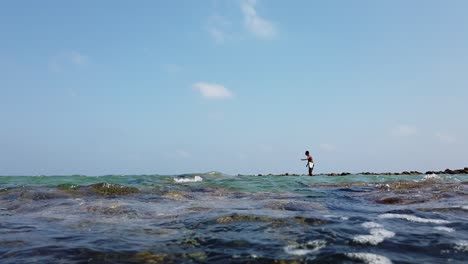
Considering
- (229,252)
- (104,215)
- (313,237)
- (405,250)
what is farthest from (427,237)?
(104,215)

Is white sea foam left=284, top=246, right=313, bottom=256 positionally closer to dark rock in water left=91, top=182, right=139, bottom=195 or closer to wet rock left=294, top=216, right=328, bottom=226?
wet rock left=294, top=216, right=328, bottom=226

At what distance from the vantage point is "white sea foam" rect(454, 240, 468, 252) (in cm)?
561

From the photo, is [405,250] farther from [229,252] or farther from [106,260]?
[106,260]

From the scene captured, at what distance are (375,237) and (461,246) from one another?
116 centimetres

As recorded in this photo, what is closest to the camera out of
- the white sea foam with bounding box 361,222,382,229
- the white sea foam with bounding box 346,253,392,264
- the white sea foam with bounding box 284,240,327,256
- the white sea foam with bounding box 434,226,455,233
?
the white sea foam with bounding box 346,253,392,264

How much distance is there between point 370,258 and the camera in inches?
201

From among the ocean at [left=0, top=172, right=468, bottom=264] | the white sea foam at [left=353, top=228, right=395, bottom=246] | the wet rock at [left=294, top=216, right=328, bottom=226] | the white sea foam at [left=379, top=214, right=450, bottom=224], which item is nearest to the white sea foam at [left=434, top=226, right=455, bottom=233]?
the ocean at [left=0, top=172, right=468, bottom=264]

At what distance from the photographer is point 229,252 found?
5391 millimetres

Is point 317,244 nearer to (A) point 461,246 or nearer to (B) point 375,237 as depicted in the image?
(B) point 375,237

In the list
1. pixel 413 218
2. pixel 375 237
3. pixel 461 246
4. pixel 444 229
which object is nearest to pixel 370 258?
pixel 375 237

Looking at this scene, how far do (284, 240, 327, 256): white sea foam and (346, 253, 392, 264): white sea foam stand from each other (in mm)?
495

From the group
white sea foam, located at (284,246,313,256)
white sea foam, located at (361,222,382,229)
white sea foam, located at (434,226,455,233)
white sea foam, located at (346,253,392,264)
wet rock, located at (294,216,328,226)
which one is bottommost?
white sea foam, located at (346,253,392,264)

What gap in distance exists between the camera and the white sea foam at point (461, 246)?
5605 millimetres

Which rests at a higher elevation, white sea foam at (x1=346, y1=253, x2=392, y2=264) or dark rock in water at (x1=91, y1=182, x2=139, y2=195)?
dark rock in water at (x1=91, y1=182, x2=139, y2=195)
